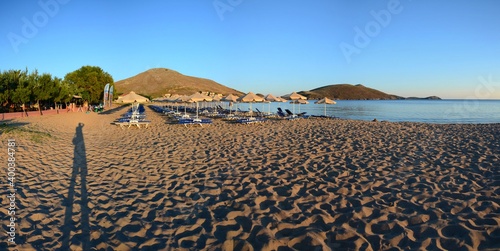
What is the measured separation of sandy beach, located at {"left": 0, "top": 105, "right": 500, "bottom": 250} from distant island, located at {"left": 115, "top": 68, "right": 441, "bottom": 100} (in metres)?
115

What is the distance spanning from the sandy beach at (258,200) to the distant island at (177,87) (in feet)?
378

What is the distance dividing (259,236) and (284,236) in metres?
0.29

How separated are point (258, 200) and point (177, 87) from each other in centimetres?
14283

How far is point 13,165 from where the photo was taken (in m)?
6.53

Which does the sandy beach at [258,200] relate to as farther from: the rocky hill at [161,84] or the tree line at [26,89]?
the rocky hill at [161,84]

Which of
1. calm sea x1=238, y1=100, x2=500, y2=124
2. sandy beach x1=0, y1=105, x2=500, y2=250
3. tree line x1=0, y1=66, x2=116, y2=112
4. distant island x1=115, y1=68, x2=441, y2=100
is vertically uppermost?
distant island x1=115, y1=68, x2=441, y2=100

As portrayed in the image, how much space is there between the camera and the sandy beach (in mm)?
3238

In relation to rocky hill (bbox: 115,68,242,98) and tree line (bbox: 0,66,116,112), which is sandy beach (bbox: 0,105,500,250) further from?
rocky hill (bbox: 115,68,242,98)

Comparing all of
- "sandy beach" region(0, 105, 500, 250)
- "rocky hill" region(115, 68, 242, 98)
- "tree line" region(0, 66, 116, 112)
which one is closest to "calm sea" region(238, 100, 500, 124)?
"tree line" region(0, 66, 116, 112)

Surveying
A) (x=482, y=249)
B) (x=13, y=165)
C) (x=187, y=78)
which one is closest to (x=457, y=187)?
(x=482, y=249)

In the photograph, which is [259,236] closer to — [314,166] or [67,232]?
[67,232]

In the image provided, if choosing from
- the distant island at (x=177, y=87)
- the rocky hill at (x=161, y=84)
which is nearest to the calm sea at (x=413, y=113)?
the distant island at (x=177, y=87)

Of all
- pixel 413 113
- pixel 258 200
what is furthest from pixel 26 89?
pixel 413 113

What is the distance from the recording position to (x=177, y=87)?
14100 cm
